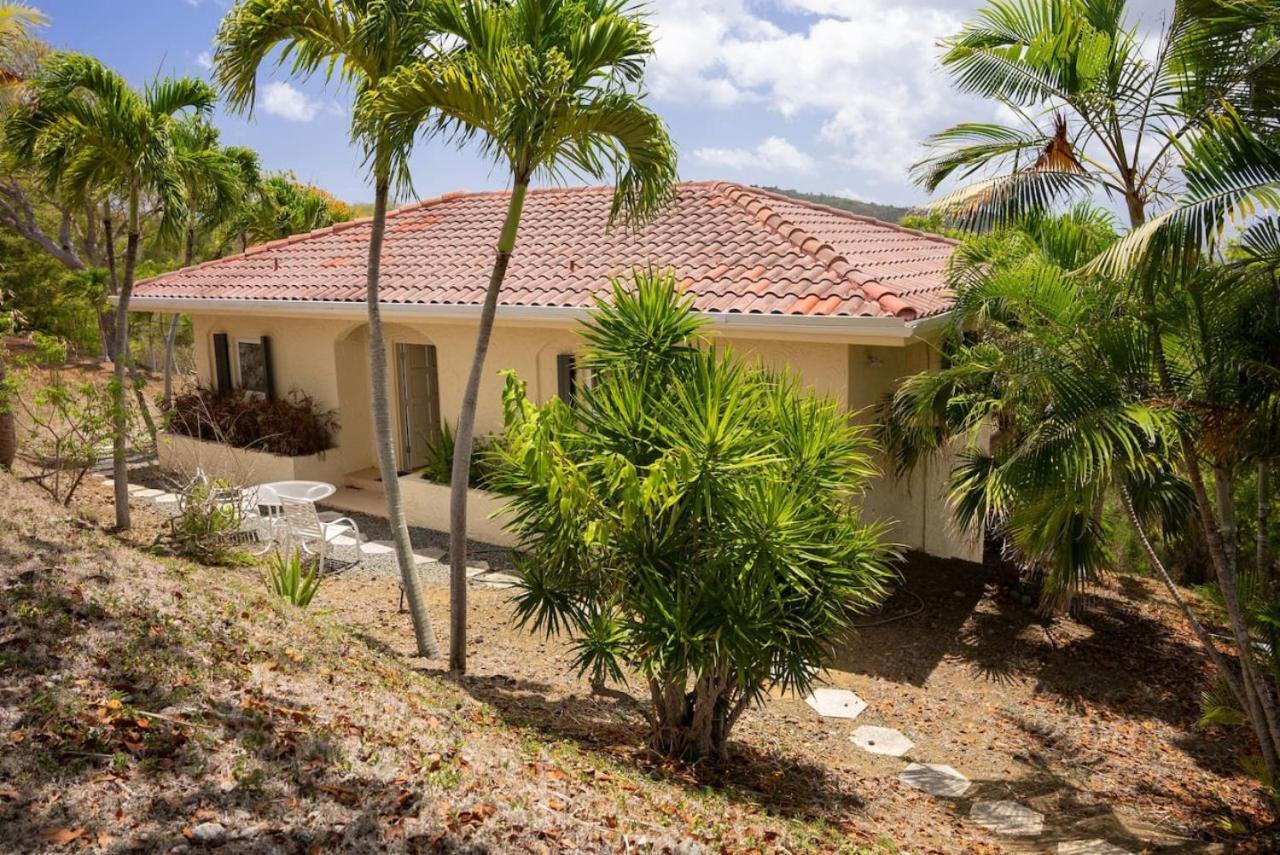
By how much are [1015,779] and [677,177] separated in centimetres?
566

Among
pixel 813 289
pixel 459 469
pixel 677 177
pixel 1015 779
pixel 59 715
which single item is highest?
pixel 677 177

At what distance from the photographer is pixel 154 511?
14.0 m

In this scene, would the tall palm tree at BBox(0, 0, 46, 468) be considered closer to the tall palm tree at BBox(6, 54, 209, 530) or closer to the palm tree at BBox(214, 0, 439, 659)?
the tall palm tree at BBox(6, 54, 209, 530)

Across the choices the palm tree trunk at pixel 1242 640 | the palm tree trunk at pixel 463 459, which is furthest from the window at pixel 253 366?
the palm tree trunk at pixel 1242 640

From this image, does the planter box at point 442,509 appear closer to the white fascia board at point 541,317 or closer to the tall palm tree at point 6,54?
the white fascia board at point 541,317

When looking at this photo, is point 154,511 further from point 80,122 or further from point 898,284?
point 898,284

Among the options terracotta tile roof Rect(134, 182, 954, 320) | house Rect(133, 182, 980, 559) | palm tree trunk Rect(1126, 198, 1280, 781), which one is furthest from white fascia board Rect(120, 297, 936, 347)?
palm tree trunk Rect(1126, 198, 1280, 781)

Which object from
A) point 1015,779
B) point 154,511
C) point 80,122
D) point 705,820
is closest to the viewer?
point 705,820

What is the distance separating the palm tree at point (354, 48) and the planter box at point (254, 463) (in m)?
7.61

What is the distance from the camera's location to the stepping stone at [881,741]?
770cm

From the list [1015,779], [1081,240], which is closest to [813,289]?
[1081,240]

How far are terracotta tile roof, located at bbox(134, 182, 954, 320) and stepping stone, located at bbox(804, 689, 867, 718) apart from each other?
3.85 m

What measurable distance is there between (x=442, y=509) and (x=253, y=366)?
5.71m

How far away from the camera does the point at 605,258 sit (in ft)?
43.9
